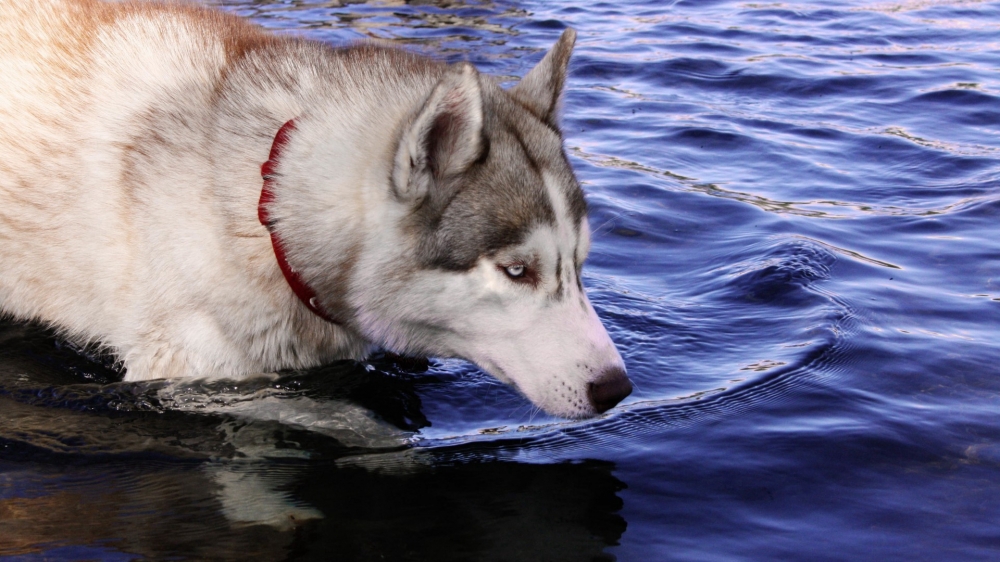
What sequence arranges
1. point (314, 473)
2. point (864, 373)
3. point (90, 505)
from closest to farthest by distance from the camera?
point (90, 505)
point (314, 473)
point (864, 373)

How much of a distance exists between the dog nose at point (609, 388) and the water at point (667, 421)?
0.38 meters

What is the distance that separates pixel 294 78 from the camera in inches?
162

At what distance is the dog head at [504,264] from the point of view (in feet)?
12.1

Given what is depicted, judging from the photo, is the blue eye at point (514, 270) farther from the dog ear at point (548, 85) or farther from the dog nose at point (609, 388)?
the dog ear at point (548, 85)

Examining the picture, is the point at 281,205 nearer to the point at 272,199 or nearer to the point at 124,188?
the point at 272,199

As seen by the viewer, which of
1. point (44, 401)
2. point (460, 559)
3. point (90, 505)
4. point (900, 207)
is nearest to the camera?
point (460, 559)

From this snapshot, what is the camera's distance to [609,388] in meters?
3.71

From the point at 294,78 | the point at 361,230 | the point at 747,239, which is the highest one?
the point at 294,78

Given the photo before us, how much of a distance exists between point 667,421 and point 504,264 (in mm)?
1237

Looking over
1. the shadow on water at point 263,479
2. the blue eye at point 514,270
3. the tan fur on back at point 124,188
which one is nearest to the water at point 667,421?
the shadow on water at point 263,479

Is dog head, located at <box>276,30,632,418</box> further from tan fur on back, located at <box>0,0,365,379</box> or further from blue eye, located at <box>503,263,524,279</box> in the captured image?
tan fur on back, located at <box>0,0,365,379</box>

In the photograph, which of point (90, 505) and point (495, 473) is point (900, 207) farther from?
point (90, 505)

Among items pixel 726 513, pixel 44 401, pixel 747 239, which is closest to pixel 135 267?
pixel 44 401

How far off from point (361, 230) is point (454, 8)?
9673 mm
